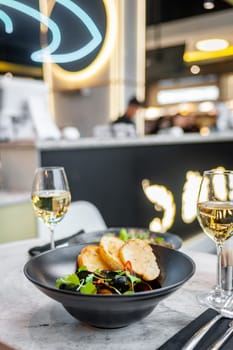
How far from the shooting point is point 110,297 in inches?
24.6

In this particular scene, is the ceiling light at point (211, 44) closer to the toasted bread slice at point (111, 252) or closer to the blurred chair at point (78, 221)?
the blurred chair at point (78, 221)

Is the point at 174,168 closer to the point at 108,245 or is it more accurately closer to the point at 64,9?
the point at 64,9

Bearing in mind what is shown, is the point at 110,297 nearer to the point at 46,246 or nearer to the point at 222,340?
the point at 222,340

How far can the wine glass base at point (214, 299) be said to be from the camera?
819mm

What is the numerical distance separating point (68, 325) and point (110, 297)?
15 cm

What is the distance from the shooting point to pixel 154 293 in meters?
→ 0.63

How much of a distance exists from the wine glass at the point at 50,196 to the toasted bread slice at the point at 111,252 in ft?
0.79

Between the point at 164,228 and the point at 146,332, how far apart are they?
108 inches

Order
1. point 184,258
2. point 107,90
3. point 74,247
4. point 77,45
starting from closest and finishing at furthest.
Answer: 1. point 184,258
2. point 74,247
3. point 77,45
4. point 107,90

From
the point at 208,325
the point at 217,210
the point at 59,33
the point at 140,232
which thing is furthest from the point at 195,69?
the point at 208,325

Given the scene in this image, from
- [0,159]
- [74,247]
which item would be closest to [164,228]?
[0,159]

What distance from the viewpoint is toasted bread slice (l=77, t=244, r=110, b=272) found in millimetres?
809

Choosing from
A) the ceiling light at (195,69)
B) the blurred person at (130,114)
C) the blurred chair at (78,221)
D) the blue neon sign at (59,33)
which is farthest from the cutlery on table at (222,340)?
the ceiling light at (195,69)

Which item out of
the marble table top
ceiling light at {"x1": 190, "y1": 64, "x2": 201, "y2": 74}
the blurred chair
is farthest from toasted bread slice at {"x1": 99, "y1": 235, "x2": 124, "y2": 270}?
ceiling light at {"x1": 190, "y1": 64, "x2": 201, "y2": 74}
